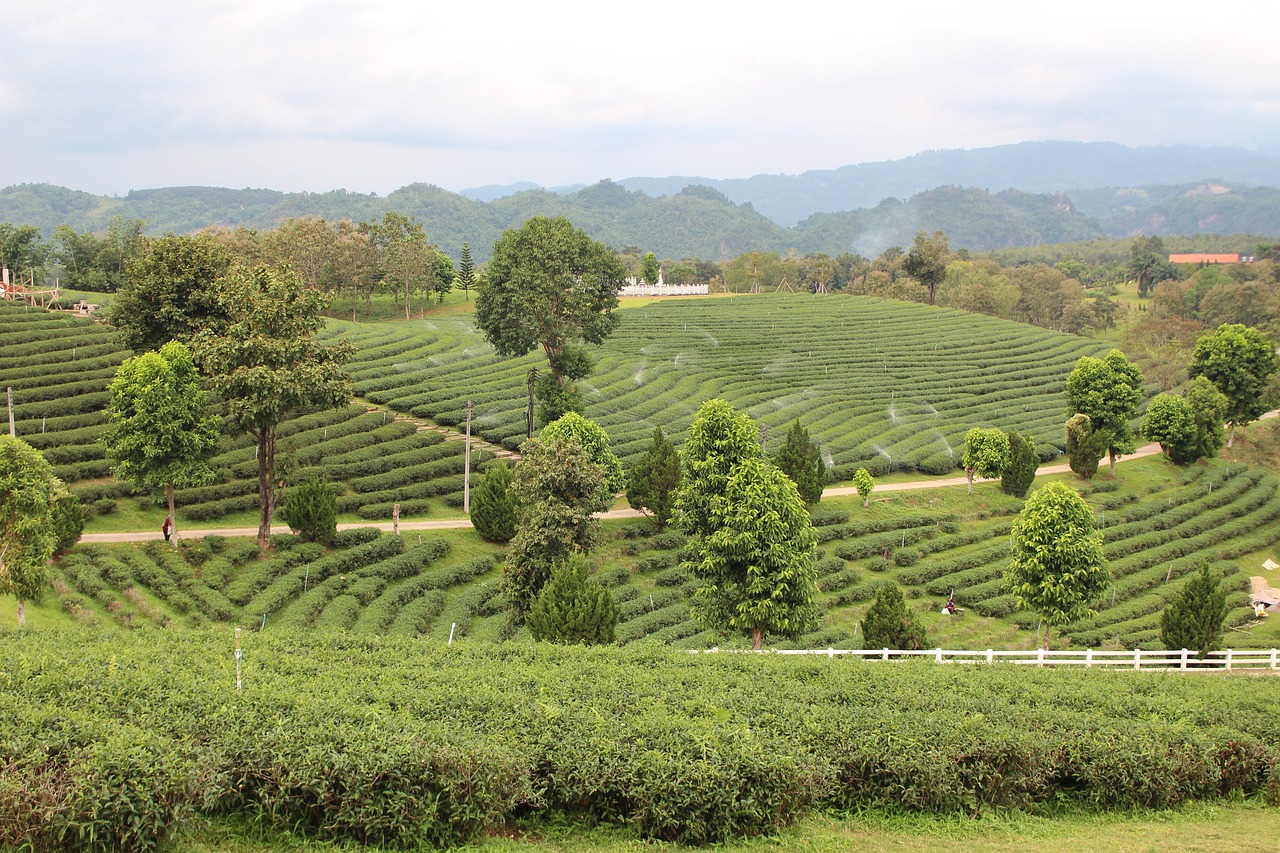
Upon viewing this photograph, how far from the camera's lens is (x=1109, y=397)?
2034 inches

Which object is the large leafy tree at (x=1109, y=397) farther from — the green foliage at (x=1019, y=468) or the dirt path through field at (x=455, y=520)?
the green foliage at (x=1019, y=468)

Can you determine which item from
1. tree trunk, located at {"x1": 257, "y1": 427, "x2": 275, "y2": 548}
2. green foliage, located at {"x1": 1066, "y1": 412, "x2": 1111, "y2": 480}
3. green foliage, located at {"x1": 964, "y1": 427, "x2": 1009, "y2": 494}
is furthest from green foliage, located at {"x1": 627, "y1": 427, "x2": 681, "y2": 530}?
green foliage, located at {"x1": 1066, "y1": 412, "x2": 1111, "y2": 480}

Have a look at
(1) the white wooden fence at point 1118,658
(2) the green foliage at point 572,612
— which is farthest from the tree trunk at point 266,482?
(1) the white wooden fence at point 1118,658

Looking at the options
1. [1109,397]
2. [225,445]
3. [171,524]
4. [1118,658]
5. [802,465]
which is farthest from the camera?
[1109,397]

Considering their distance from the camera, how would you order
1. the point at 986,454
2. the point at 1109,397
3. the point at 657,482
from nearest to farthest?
1. the point at 657,482
2. the point at 986,454
3. the point at 1109,397

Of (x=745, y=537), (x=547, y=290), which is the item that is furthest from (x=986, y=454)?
(x=745, y=537)

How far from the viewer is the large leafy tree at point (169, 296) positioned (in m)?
36.1

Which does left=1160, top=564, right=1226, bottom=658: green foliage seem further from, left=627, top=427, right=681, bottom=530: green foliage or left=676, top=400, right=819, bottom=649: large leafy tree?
left=627, top=427, right=681, bottom=530: green foliage

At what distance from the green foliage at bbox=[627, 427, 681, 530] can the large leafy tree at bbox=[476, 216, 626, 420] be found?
6644 mm

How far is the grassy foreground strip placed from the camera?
11.5 meters

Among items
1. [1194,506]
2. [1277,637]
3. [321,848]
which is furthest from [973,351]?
[321,848]

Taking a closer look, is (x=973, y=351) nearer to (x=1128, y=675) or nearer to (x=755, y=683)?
(x=1128, y=675)

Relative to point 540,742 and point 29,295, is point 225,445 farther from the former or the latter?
point 540,742

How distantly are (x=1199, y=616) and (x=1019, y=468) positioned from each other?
64.2 feet
